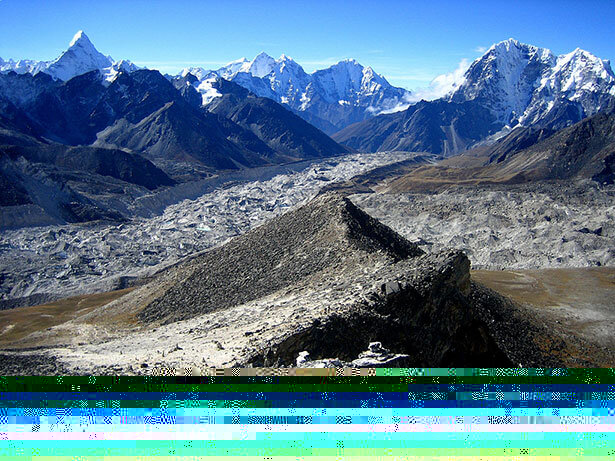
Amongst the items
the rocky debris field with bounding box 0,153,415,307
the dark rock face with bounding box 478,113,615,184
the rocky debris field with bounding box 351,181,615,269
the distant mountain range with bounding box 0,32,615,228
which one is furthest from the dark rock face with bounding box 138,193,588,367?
the dark rock face with bounding box 478,113,615,184

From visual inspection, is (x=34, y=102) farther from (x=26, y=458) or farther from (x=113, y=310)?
(x=26, y=458)

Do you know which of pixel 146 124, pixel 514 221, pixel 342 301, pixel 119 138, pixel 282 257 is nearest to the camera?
pixel 342 301

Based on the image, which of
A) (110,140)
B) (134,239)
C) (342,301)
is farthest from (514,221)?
(110,140)

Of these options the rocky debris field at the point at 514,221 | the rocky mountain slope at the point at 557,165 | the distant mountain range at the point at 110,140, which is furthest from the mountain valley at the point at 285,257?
the distant mountain range at the point at 110,140

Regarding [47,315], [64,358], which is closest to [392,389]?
[64,358]

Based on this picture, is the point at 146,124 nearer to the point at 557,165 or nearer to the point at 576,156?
the point at 557,165

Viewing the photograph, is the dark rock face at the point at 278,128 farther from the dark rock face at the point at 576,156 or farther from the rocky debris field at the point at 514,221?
the rocky debris field at the point at 514,221
